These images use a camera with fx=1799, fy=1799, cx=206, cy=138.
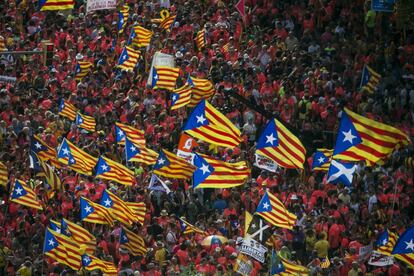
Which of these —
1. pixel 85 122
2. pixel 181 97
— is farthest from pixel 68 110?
pixel 181 97

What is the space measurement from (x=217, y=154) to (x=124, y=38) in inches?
415

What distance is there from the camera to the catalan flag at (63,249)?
126ft

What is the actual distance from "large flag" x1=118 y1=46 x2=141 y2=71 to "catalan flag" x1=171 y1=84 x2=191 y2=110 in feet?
13.0

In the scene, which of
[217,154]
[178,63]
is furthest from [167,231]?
[178,63]

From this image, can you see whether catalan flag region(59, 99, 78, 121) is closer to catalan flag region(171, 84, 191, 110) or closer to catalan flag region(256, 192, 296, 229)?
catalan flag region(171, 84, 191, 110)

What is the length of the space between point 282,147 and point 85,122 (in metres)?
9.52

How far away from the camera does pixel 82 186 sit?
4194 centimetres

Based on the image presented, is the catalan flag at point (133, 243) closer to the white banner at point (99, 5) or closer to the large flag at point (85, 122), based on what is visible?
the large flag at point (85, 122)

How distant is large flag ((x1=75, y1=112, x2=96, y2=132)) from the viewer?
4512cm

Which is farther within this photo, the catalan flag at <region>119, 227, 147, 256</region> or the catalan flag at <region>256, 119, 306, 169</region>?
the catalan flag at <region>119, 227, 147, 256</region>

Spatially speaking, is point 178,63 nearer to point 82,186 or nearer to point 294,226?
point 82,186

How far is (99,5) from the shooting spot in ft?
169

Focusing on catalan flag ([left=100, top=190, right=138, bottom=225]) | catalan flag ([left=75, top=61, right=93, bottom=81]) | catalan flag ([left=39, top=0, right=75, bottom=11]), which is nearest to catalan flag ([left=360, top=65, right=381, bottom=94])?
catalan flag ([left=100, top=190, right=138, bottom=225])

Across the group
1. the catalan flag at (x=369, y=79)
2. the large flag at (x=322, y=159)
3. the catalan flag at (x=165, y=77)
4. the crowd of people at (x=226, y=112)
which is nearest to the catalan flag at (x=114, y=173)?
the crowd of people at (x=226, y=112)
